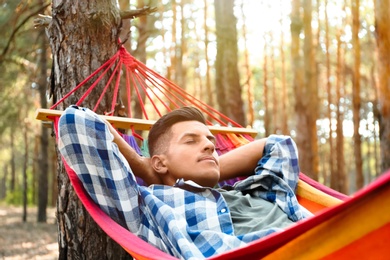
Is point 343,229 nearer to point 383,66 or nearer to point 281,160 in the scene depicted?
point 281,160

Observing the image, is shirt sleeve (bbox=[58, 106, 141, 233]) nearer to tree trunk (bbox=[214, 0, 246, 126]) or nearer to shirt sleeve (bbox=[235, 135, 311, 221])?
shirt sleeve (bbox=[235, 135, 311, 221])


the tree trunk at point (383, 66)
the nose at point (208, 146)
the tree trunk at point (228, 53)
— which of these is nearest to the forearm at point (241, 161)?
the nose at point (208, 146)

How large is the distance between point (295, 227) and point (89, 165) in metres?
0.73

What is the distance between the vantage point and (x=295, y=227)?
3.43 ft

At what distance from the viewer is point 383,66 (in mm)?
4613

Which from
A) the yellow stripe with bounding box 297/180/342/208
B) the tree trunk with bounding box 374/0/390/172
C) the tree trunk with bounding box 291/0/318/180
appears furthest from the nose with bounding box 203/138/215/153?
the tree trunk with bounding box 291/0/318/180

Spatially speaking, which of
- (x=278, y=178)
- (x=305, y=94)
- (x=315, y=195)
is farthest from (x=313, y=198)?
(x=305, y=94)

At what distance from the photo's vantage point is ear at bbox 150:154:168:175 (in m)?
1.74

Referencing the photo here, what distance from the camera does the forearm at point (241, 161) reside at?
196 cm

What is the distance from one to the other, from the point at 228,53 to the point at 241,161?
12.5ft

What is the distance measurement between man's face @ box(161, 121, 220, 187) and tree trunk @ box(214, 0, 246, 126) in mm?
3872

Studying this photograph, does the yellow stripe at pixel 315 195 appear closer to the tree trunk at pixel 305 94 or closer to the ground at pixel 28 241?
the ground at pixel 28 241

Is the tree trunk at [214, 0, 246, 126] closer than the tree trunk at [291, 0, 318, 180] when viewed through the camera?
Yes

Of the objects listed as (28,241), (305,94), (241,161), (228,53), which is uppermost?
(228,53)
